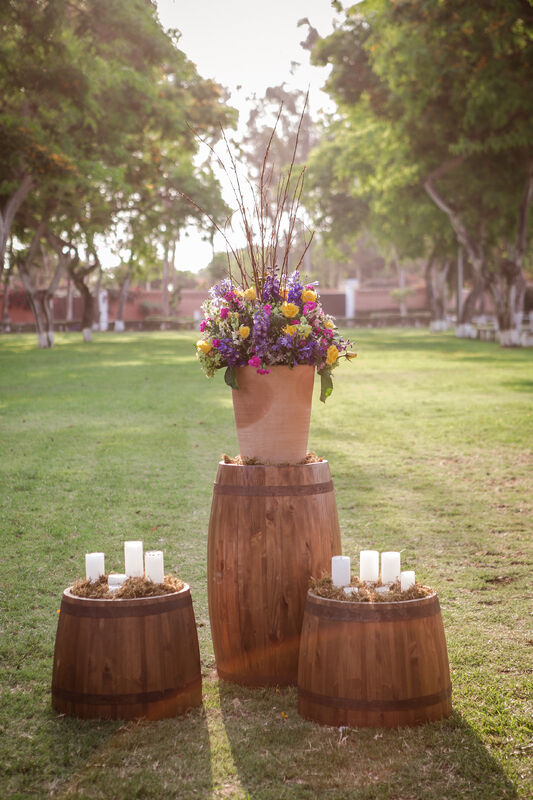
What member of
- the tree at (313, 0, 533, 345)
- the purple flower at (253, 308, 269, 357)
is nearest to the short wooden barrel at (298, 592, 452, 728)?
the purple flower at (253, 308, 269, 357)

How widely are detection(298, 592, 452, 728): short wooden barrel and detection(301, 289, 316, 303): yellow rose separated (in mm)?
1398

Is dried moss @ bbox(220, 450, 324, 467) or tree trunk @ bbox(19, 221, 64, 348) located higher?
tree trunk @ bbox(19, 221, 64, 348)

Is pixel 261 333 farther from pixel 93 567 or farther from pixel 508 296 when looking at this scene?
pixel 508 296

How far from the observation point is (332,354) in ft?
14.0

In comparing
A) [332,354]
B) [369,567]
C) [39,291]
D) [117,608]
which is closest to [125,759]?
[117,608]

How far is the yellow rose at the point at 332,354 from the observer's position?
13.9 feet

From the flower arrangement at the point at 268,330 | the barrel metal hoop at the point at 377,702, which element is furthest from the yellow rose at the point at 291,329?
the barrel metal hoop at the point at 377,702

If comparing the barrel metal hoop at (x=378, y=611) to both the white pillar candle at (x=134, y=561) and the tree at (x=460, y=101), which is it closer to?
the white pillar candle at (x=134, y=561)

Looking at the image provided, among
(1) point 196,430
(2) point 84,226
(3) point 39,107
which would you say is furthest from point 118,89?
(1) point 196,430

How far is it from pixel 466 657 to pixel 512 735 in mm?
852

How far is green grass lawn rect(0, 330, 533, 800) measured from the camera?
3.31m

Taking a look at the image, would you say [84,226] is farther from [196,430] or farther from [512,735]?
[512,735]

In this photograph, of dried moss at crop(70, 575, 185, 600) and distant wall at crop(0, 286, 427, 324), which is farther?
distant wall at crop(0, 286, 427, 324)

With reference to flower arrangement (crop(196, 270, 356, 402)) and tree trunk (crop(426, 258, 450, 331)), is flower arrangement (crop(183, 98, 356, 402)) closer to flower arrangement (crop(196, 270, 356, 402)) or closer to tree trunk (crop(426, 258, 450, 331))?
flower arrangement (crop(196, 270, 356, 402))
